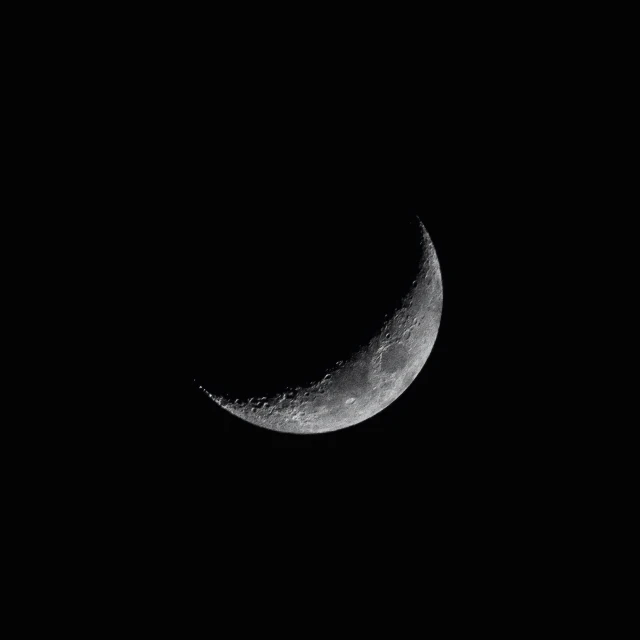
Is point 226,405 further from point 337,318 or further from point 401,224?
point 401,224

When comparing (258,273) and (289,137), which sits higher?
(289,137)

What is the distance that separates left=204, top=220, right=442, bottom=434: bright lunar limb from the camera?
2578 millimetres

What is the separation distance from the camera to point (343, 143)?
2.44 metres

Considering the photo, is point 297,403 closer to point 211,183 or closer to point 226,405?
point 226,405

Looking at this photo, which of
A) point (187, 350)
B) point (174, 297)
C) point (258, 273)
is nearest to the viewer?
point (258, 273)

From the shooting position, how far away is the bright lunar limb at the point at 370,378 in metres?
Result: 2.58

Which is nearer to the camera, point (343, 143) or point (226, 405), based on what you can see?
point (343, 143)

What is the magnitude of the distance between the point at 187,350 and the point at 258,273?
65 centimetres

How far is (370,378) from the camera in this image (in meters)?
2.63

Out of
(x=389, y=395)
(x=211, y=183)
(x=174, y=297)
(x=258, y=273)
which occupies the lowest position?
(x=389, y=395)

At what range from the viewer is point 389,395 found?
2809mm

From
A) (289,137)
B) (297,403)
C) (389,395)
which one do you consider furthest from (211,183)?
(389,395)

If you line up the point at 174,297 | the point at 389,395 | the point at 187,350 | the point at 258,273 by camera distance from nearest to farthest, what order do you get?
the point at 258,273
the point at 174,297
the point at 187,350
the point at 389,395

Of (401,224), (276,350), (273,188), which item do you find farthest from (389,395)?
(273,188)
